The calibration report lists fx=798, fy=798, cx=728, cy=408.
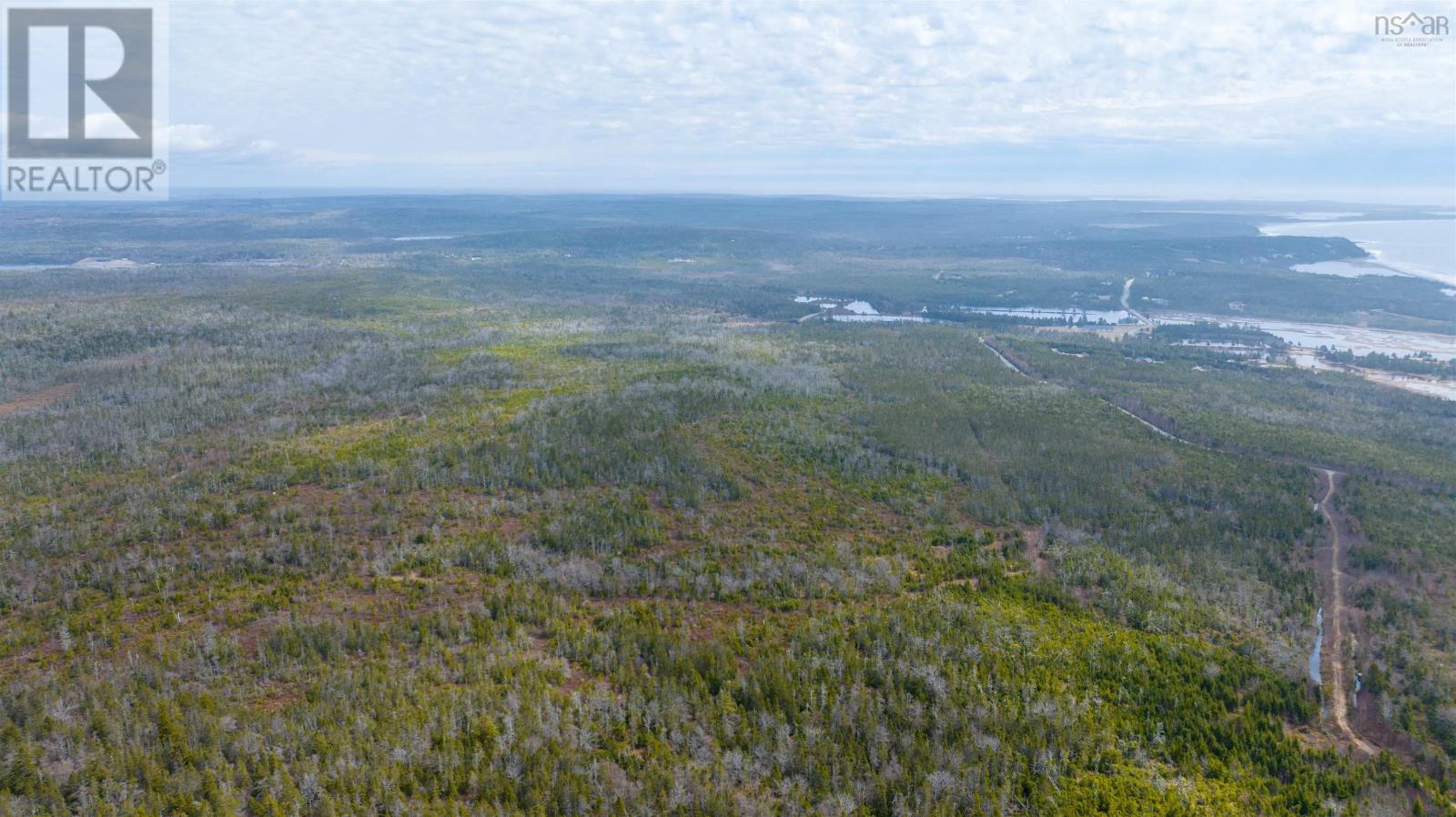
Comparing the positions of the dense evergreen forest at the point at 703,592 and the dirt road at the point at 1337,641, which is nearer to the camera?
the dense evergreen forest at the point at 703,592

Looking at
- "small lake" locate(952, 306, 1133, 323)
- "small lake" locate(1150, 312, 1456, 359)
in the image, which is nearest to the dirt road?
"small lake" locate(1150, 312, 1456, 359)

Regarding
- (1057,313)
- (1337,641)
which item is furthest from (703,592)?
(1057,313)

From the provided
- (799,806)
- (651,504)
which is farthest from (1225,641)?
(651,504)

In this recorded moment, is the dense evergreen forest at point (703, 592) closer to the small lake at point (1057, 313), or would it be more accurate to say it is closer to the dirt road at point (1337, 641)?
the dirt road at point (1337, 641)

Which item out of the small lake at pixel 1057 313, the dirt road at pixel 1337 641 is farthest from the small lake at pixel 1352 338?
the dirt road at pixel 1337 641

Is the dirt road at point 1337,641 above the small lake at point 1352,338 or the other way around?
the other way around

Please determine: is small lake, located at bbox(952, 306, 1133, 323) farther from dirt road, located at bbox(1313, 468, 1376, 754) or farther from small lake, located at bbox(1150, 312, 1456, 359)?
dirt road, located at bbox(1313, 468, 1376, 754)

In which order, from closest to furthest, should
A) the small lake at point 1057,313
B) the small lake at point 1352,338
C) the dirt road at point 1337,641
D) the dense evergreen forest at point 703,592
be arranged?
the dense evergreen forest at point 703,592, the dirt road at point 1337,641, the small lake at point 1352,338, the small lake at point 1057,313

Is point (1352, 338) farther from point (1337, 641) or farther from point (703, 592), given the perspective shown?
point (703, 592)
